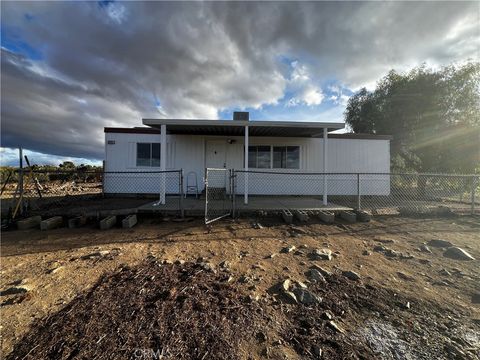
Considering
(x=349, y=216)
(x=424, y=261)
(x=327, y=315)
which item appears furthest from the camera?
(x=349, y=216)

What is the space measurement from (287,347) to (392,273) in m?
2.42

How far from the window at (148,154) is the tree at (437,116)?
1329cm

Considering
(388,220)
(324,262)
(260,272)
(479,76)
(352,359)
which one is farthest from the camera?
(479,76)

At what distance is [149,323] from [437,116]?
52.2 ft

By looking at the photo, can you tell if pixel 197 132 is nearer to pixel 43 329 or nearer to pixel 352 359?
pixel 43 329

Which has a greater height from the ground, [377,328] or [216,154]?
[216,154]

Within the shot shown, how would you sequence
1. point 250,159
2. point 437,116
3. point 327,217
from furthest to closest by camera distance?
point 437,116 < point 250,159 < point 327,217

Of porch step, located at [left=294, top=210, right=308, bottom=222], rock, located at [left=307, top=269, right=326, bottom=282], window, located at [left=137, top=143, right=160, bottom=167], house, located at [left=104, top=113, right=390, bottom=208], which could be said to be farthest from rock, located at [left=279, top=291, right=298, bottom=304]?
window, located at [left=137, top=143, right=160, bottom=167]

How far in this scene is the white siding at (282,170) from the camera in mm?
9812

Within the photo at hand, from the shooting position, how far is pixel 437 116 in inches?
481

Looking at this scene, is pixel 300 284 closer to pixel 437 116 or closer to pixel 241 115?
pixel 241 115

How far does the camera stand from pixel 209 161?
32.8 feet

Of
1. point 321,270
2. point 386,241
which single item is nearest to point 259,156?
point 386,241

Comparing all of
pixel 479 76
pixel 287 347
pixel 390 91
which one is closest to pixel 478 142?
pixel 479 76
